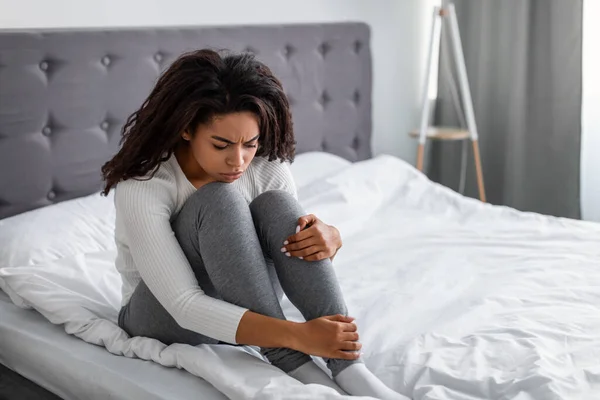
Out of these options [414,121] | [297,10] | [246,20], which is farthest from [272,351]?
[414,121]

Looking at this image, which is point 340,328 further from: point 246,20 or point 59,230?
point 246,20

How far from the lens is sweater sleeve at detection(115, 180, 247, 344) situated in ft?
4.47

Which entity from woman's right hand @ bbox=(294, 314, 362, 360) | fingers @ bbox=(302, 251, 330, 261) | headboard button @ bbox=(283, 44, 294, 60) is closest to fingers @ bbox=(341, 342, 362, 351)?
woman's right hand @ bbox=(294, 314, 362, 360)

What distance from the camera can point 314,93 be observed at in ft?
9.45

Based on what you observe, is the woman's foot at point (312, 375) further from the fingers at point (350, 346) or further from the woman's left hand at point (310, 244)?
the woman's left hand at point (310, 244)

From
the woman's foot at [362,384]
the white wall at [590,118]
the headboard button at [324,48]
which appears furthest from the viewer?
the white wall at [590,118]

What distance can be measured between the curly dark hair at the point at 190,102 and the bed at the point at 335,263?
0.35m

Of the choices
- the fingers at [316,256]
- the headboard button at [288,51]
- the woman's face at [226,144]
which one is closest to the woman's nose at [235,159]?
the woman's face at [226,144]

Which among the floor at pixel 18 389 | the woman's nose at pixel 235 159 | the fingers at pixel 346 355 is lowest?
the floor at pixel 18 389

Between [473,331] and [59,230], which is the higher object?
[59,230]

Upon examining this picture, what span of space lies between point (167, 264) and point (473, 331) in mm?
652

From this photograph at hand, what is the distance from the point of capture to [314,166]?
2645mm

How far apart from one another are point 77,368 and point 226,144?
0.51m

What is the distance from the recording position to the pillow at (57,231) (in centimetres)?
186
